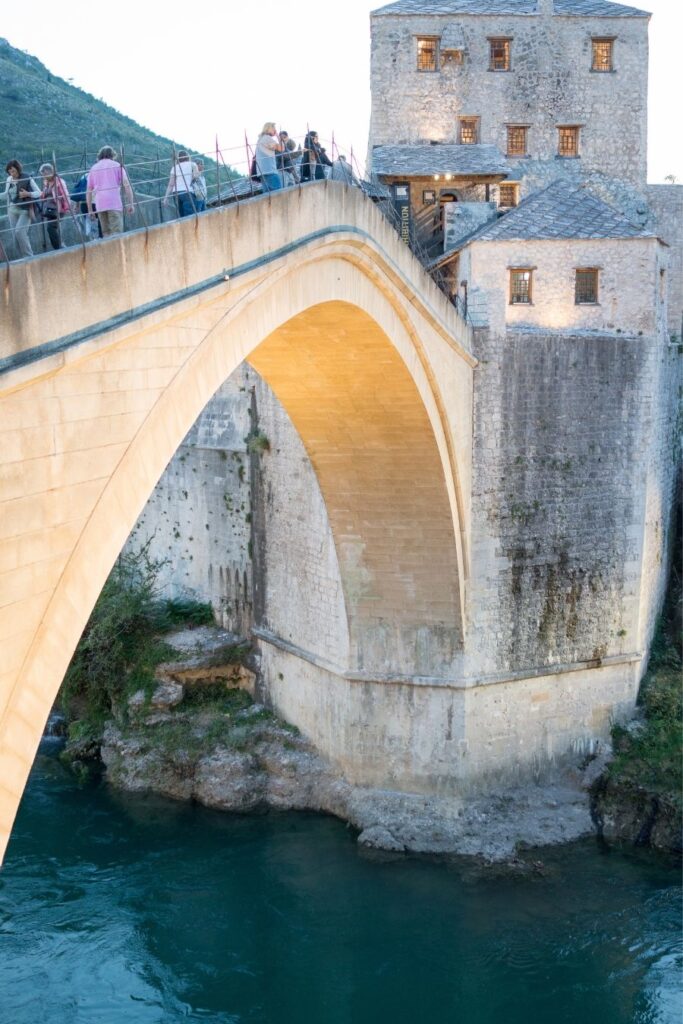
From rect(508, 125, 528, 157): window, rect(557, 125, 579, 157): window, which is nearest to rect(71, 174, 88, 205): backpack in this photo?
rect(508, 125, 528, 157): window

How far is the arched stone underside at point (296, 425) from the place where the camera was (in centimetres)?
641

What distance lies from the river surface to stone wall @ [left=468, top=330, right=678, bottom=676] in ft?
10.7

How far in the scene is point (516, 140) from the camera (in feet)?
74.8

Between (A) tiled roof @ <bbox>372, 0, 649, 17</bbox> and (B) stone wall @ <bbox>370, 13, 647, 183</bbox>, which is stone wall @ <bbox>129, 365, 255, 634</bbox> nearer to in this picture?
(B) stone wall @ <bbox>370, 13, 647, 183</bbox>

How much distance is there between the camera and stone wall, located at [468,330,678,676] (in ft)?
55.0

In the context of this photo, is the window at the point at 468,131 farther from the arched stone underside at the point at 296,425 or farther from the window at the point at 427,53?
the arched stone underside at the point at 296,425

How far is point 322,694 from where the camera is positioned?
1827cm

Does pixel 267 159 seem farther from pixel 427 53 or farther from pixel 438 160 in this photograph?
pixel 427 53

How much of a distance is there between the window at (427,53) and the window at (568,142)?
287 centimetres

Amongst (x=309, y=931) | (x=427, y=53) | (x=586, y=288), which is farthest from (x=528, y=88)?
(x=309, y=931)

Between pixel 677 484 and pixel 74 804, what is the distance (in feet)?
40.2

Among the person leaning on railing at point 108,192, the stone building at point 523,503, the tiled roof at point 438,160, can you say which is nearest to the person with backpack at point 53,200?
the person leaning on railing at point 108,192

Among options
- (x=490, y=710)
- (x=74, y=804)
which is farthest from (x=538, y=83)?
(x=74, y=804)

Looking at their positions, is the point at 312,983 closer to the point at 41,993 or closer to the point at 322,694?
the point at 41,993
